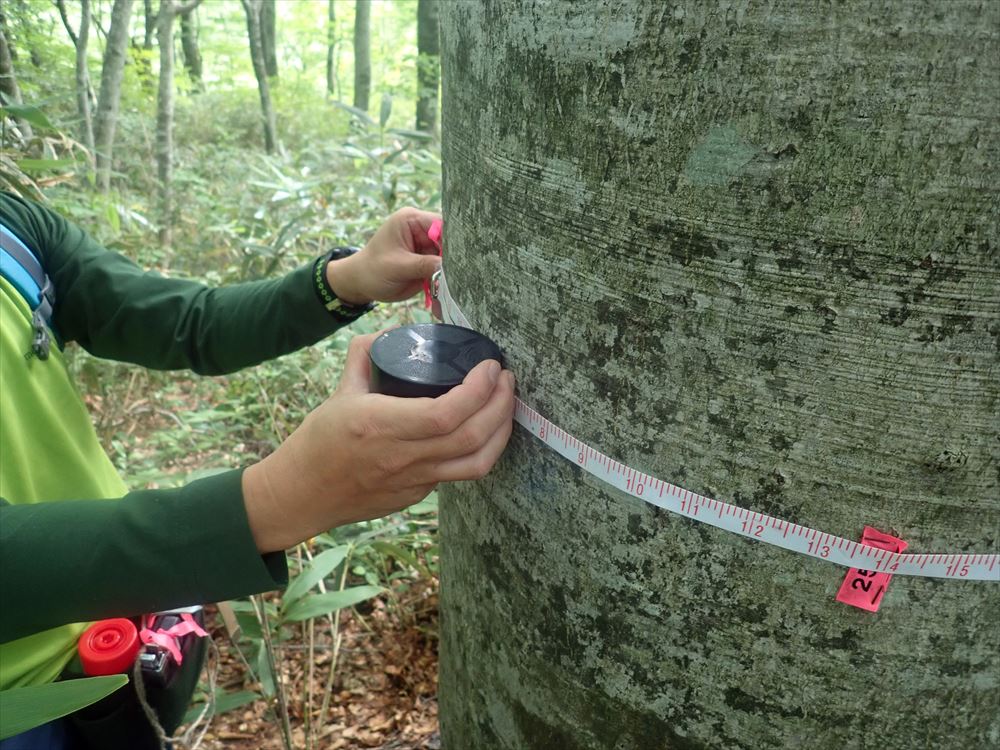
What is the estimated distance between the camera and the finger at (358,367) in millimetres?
902

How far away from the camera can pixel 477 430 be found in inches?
31.0

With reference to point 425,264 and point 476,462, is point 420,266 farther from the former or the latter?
point 476,462

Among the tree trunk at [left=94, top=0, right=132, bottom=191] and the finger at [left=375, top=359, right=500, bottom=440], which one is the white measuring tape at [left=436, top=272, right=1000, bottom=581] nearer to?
the finger at [left=375, top=359, right=500, bottom=440]

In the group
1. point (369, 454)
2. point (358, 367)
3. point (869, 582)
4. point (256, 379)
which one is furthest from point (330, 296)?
point (256, 379)

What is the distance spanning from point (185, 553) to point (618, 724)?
2.03ft

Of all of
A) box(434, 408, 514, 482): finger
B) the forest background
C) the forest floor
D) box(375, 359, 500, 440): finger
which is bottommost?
the forest floor

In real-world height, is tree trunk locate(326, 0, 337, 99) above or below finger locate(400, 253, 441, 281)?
above

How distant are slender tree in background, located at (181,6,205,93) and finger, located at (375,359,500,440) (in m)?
14.4

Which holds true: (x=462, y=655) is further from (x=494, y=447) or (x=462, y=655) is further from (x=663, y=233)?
(x=663, y=233)

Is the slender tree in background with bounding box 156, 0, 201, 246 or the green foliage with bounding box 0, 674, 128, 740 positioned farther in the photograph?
the slender tree in background with bounding box 156, 0, 201, 246

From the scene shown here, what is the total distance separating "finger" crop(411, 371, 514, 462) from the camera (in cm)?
79

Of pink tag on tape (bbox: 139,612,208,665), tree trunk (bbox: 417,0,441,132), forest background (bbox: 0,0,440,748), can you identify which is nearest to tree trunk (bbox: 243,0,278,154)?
forest background (bbox: 0,0,440,748)

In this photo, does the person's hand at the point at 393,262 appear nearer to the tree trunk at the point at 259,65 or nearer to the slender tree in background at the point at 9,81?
the slender tree in background at the point at 9,81

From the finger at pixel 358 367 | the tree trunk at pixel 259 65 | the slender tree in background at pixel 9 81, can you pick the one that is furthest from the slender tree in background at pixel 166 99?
the finger at pixel 358 367
